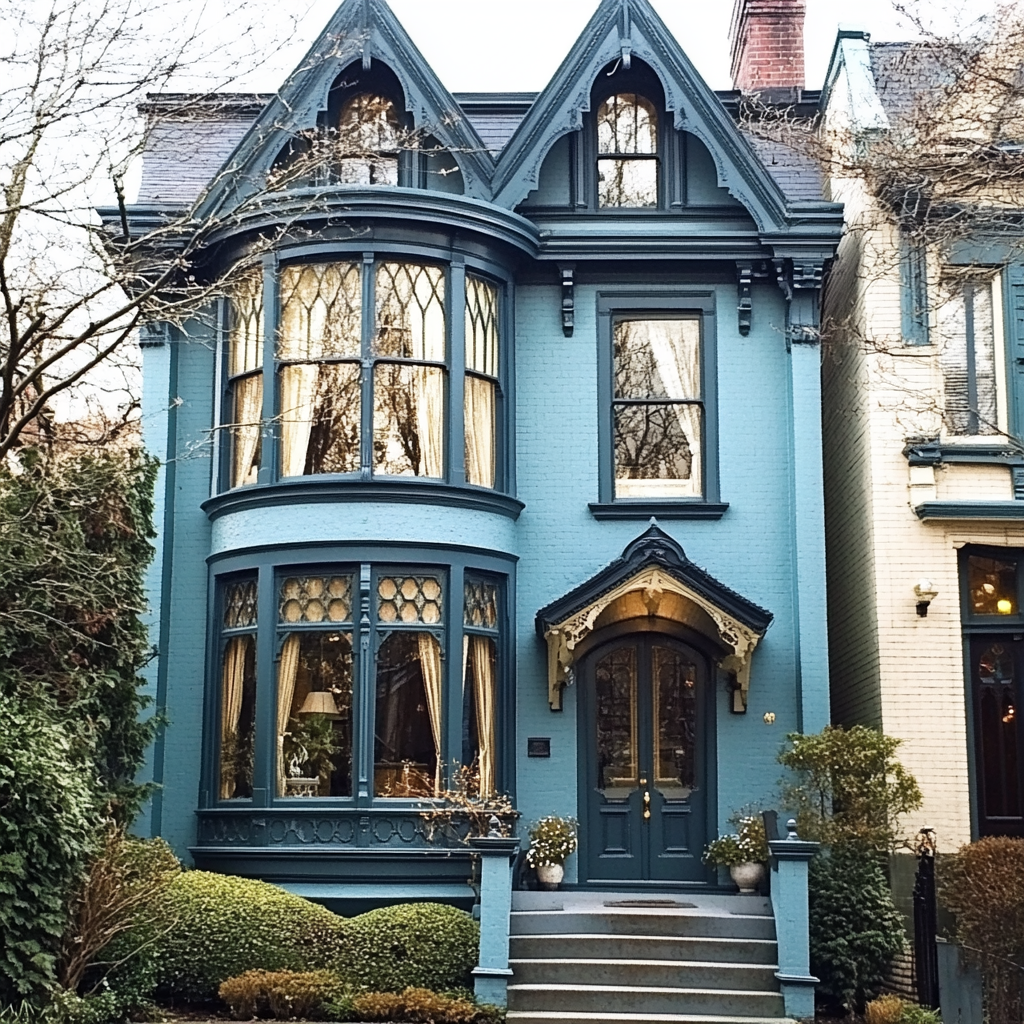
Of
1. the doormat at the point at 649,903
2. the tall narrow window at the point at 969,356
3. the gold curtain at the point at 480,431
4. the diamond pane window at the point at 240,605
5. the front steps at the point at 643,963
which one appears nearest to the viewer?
the front steps at the point at 643,963

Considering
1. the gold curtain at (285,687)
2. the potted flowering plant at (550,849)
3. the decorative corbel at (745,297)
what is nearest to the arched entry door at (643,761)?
the potted flowering plant at (550,849)

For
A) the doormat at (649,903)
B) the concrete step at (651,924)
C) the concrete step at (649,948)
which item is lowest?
the concrete step at (649,948)

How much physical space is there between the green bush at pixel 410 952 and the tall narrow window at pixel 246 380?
5237 millimetres

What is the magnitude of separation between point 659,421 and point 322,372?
3894mm

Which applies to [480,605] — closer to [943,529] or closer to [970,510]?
[943,529]

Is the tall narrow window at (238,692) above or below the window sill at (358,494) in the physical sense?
below

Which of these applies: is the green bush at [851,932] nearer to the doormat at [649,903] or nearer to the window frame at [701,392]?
the doormat at [649,903]

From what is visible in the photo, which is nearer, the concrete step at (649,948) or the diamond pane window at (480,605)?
the concrete step at (649,948)

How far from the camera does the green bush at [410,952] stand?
1366 centimetres

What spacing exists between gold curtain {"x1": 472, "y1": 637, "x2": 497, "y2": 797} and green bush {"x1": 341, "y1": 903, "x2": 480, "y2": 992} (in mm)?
2224

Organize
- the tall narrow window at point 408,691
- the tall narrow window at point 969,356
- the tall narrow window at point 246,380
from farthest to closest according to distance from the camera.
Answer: the tall narrow window at point 969,356 < the tall narrow window at point 246,380 < the tall narrow window at point 408,691

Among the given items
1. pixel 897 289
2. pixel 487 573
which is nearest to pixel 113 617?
pixel 487 573

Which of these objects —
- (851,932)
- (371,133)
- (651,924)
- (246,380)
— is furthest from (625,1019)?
(371,133)

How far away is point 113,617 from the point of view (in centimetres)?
1409
